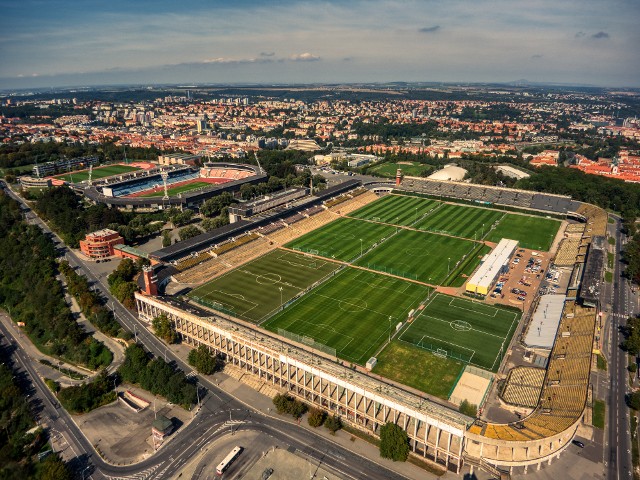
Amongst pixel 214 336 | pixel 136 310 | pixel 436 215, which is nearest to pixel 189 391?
pixel 214 336

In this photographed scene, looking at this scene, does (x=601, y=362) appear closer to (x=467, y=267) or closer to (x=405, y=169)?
(x=467, y=267)

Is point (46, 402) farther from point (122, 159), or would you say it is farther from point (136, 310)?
point (122, 159)

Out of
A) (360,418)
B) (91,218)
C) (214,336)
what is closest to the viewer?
(360,418)

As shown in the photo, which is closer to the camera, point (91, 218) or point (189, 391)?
point (189, 391)

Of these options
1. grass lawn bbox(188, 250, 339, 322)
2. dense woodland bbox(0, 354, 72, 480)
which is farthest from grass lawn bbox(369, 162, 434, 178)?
dense woodland bbox(0, 354, 72, 480)

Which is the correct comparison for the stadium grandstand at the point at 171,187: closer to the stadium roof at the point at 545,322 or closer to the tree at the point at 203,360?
the tree at the point at 203,360
